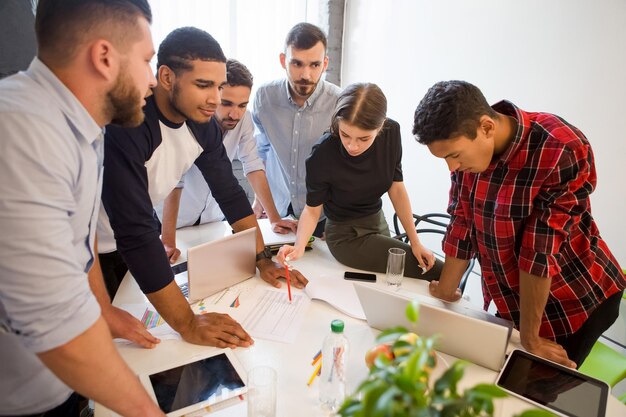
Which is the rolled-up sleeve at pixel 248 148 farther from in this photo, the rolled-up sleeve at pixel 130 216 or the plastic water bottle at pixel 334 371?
the plastic water bottle at pixel 334 371

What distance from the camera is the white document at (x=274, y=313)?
120cm

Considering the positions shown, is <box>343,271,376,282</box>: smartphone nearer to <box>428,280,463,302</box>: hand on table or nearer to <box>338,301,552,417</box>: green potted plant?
<box>428,280,463,302</box>: hand on table

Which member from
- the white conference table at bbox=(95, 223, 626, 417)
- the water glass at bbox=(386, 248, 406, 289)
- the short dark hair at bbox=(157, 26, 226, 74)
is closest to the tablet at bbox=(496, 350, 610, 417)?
the white conference table at bbox=(95, 223, 626, 417)

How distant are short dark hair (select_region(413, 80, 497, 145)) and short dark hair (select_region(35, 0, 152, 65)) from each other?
846mm

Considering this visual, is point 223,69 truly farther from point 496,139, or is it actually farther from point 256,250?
point 496,139

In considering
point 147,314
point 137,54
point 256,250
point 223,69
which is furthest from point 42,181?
point 256,250

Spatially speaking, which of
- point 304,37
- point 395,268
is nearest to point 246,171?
point 304,37

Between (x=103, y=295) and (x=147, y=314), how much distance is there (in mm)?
177

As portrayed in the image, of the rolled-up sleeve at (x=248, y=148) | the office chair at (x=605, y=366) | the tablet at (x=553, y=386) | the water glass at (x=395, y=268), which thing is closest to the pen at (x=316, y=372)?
the tablet at (x=553, y=386)

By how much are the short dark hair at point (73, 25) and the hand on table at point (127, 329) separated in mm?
688

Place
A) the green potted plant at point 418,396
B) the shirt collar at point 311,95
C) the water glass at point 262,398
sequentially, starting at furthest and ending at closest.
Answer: the shirt collar at point 311,95, the water glass at point 262,398, the green potted plant at point 418,396

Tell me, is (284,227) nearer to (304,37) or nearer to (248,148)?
(248,148)

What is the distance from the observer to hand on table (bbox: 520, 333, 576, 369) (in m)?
1.13

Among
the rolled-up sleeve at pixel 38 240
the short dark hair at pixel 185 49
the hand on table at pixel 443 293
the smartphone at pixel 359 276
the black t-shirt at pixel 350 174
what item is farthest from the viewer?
the black t-shirt at pixel 350 174
